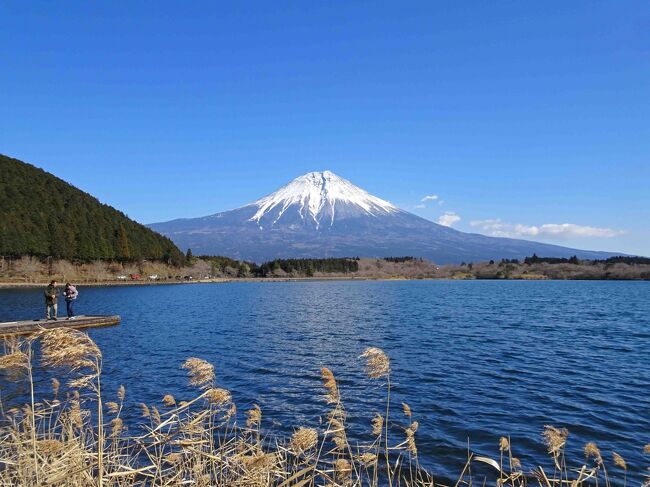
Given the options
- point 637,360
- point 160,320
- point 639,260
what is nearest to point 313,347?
point 637,360

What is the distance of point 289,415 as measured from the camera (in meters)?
14.1

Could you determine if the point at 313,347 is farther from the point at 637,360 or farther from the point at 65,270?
the point at 65,270

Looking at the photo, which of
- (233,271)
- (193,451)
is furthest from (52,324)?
(233,271)

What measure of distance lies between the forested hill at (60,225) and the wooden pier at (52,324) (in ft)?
264

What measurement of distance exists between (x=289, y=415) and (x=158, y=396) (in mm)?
4782

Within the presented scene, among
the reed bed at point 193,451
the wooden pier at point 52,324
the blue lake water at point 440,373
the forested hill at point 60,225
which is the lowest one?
the blue lake water at point 440,373

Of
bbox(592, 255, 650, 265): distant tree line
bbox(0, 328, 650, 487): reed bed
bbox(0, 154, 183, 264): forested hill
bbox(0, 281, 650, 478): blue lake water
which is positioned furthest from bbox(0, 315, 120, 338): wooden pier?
bbox(592, 255, 650, 265): distant tree line

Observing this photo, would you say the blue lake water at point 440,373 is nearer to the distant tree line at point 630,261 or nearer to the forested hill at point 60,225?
the forested hill at point 60,225

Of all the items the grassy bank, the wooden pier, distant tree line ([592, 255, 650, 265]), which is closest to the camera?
the wooden pier

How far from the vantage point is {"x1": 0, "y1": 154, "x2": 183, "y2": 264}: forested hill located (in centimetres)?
10589

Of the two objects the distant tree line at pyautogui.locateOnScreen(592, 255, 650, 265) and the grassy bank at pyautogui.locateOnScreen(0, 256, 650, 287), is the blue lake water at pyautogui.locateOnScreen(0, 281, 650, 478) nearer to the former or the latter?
the grassy bank at pyautogui.locateOnScreen(0, 256, 650, 287)

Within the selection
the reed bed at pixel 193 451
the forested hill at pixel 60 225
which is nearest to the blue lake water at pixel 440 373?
the reed bed at pixel 193 451

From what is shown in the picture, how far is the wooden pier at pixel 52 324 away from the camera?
86.7ft

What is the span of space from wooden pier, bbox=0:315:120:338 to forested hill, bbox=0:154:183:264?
80.3 metres
